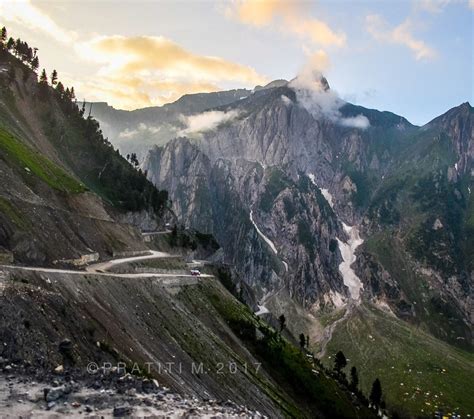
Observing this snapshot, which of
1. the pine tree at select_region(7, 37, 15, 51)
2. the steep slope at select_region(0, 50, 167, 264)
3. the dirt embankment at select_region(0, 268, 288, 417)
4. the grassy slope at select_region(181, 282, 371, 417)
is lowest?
the grassy slope at select_region(181, 282, 371, 417)

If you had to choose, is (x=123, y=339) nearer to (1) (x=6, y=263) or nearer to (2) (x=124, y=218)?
(1) (x=6, y=263)

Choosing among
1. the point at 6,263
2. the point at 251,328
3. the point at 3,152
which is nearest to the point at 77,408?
the point at 6,263

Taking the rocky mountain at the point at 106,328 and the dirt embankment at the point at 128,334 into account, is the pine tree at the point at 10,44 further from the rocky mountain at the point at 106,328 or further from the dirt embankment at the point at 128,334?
the dirt embankment at the point at 128,334

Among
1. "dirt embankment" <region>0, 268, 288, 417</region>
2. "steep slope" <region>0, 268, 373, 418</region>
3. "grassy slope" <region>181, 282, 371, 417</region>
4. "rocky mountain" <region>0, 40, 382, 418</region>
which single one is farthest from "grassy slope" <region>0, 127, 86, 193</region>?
"grassy slope" <region>181, 282, 371, 417</region>

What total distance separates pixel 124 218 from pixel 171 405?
152 m

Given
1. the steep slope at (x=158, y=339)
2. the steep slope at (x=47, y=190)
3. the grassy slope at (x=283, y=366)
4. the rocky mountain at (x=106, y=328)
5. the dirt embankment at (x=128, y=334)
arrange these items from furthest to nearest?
1. the grassy slope at (x=283, y=366)
2. the steep slope at (x=47, y=190)
3. the steep slope at (x=158, y=339)
4. the dirt embankment at (x=128, y=334)
5. the rocky mountain at (x=106, y=328)

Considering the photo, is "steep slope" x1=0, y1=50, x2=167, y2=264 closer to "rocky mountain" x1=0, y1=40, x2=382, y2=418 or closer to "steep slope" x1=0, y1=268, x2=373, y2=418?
"rocky mountain" x1=0, y1=40, x2=382, y2=418

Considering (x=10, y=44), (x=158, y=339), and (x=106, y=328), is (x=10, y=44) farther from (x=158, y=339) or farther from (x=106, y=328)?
(x=106, y=328)

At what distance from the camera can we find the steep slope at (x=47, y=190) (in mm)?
69812

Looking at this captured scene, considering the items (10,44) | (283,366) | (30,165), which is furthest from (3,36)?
(283,366)

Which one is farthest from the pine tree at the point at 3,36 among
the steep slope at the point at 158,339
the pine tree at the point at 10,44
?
the steep slope at the point at 158,339

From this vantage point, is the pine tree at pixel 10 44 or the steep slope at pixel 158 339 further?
the pine tree at pixel 10 44

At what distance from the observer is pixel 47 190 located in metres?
107

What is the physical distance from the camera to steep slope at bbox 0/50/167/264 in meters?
69.8
